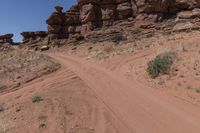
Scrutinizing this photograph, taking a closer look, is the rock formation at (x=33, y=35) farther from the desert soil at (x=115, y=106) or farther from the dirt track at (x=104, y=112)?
the dirt track at (x=104, y=112)

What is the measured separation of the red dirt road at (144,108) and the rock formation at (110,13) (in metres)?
26.0

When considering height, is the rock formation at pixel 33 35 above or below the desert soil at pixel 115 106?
above

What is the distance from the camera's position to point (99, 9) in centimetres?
4281

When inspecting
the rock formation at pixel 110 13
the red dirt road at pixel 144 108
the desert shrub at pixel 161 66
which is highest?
the rock formation at pixel 110 13

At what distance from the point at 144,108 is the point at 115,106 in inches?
40.5

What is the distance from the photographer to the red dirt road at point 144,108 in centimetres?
731

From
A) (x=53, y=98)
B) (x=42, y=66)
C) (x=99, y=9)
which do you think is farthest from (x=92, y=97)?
(x=99, y=9)

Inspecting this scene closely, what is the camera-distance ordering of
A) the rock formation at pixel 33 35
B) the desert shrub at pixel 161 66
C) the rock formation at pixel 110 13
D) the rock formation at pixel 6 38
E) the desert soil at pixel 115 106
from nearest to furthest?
1. the desert soil at pixel 115 106
2. the desert shrub at pixel 161 66
3. the rock formation at pixel 110 13
4. the rock formation at pixel 33 35
5. the rock formation at pixel 6 38

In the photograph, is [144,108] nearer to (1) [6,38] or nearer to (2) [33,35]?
(2) [33,35]

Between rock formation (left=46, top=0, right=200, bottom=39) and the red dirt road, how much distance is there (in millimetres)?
25975

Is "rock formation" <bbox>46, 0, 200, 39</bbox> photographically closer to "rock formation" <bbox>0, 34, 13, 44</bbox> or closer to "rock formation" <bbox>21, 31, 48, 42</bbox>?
"rock formation" <bbox>21, 31, 48, 42</bbox>

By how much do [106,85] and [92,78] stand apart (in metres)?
1.91

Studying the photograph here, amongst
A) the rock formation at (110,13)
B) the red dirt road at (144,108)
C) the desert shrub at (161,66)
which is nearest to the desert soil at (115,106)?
the red dirt road at (144,108)

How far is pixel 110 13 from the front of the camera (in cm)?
4147
